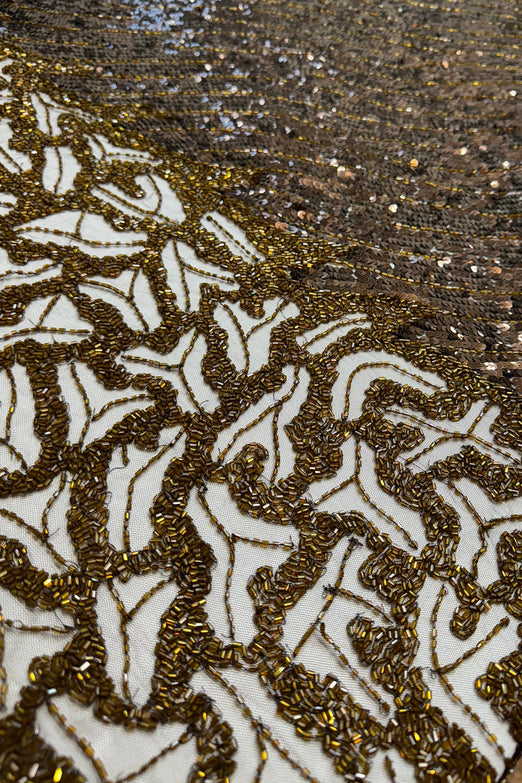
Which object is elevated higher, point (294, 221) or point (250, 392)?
point (294, 221)

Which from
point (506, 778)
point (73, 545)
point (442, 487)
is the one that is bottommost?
point (506, 778)

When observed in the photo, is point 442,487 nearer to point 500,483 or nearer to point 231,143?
point 500,483

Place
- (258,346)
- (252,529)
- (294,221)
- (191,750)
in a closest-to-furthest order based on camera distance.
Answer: (191,750)
(252,529)
(258,346)
(294,221)

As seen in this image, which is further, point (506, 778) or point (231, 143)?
point (231, 143)

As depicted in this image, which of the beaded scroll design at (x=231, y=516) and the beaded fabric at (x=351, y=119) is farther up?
the beaded fabric at (x=351, y=119)

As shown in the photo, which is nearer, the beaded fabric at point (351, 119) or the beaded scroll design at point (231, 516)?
the beaded scroll design at point (231, 516)

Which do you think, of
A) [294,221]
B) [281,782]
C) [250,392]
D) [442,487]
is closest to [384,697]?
[281,782]
